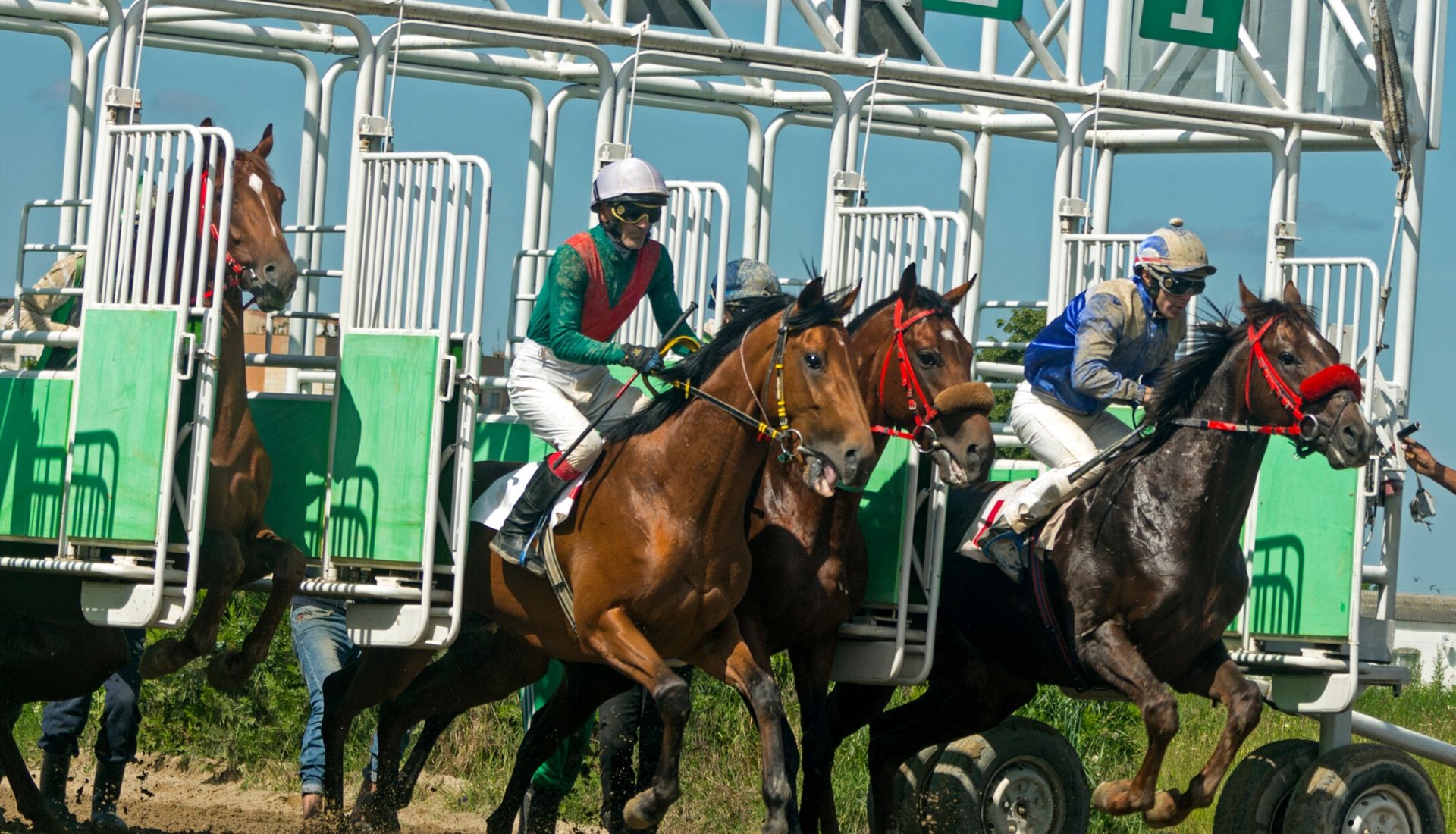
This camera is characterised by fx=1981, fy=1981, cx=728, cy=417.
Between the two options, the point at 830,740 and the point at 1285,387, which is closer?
the point at 1285,387

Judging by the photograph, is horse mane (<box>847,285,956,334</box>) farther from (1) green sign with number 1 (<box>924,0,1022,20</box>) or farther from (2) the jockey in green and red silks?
(1) green sign with number 1 (<box>924,0,1022,20</box>)

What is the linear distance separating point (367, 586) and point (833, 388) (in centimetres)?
Answer: 172

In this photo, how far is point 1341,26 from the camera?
874 cm

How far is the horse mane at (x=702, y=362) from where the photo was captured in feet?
21.1

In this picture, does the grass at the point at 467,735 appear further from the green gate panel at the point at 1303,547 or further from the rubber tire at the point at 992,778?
the green gate panel at the point at 1303,547

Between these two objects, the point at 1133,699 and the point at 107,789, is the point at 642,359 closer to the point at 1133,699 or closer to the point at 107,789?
the point at 1133,699

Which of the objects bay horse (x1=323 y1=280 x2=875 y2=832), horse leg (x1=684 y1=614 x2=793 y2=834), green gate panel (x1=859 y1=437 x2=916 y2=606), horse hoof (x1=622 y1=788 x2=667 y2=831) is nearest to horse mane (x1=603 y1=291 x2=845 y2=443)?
bay horse (x1=323 y1=280 x2=875 y2=832)

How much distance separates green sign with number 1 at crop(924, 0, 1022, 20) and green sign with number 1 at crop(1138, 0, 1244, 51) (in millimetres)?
590

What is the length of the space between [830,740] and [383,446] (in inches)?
77.3

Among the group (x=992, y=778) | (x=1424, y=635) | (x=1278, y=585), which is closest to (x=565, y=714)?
(x=992, y=778)

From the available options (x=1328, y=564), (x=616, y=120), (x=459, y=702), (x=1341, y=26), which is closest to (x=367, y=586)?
(x=459, y=702)

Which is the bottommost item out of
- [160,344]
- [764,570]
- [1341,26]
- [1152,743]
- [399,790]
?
[399,790]

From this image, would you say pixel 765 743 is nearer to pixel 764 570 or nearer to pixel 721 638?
pixel 721 638

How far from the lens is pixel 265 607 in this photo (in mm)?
6578
